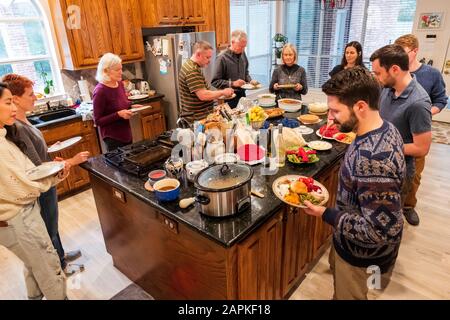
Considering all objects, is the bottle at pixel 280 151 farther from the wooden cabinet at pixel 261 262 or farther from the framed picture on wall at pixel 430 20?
the framed picture on wall at pixel 430 20

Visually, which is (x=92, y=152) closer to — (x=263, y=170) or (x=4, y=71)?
(x=4, y=71)

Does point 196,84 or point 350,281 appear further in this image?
point 196,84

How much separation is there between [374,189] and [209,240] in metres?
0.78

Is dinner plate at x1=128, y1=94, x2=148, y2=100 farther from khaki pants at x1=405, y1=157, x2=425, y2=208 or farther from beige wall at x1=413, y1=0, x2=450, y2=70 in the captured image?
beige wall at x1=413, y1=0, x2=450, y2=70

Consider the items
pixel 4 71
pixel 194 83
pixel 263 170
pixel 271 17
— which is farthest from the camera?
pixel 271 17

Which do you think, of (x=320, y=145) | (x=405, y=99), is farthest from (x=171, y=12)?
(x=405, y=99)

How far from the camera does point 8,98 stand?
5.16ft

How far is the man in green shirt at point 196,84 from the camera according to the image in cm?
284

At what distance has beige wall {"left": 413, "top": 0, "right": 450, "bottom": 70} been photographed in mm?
4926

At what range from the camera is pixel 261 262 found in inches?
66.1

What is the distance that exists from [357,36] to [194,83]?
4.97 meters

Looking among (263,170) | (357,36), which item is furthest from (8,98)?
(357,36)

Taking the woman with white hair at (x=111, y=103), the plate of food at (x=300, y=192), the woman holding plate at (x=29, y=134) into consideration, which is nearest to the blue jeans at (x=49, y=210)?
the woman holding plate at (x=29, y=134)

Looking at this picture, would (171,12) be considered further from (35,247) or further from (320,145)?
(35,247)
